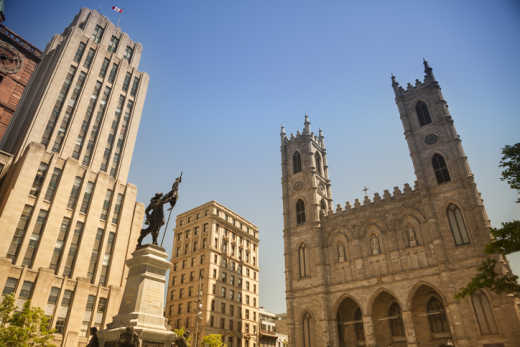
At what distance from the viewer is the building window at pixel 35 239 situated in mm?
29612

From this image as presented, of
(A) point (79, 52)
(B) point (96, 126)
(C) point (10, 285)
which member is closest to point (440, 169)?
(B) point (96, 126)

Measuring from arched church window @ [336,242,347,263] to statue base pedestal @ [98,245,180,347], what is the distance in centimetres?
3364

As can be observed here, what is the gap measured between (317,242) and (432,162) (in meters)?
17.8

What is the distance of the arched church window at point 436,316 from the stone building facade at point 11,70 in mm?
52778

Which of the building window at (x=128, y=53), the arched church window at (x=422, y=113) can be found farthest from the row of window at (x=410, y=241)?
the building window at (x=128, y=53)

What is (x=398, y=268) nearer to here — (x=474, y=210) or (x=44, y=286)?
(x=474, y=210)

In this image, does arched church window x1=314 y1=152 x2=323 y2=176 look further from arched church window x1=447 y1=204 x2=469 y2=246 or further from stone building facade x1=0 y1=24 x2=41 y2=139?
stone building facade x1=0 y1=24 x2=41 y2=139

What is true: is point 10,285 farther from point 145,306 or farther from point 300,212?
point 300,212

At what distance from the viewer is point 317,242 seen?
1700 inches

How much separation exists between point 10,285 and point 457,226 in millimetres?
44025

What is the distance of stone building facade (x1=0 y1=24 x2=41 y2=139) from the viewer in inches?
1452

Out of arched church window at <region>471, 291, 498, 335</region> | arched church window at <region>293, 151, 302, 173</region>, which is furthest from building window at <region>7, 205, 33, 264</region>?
arched church window at <region>471, 291, 498, 335</region>

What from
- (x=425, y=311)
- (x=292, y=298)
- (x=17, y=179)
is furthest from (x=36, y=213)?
(x=425, y=311)

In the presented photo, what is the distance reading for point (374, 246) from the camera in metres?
39.5
